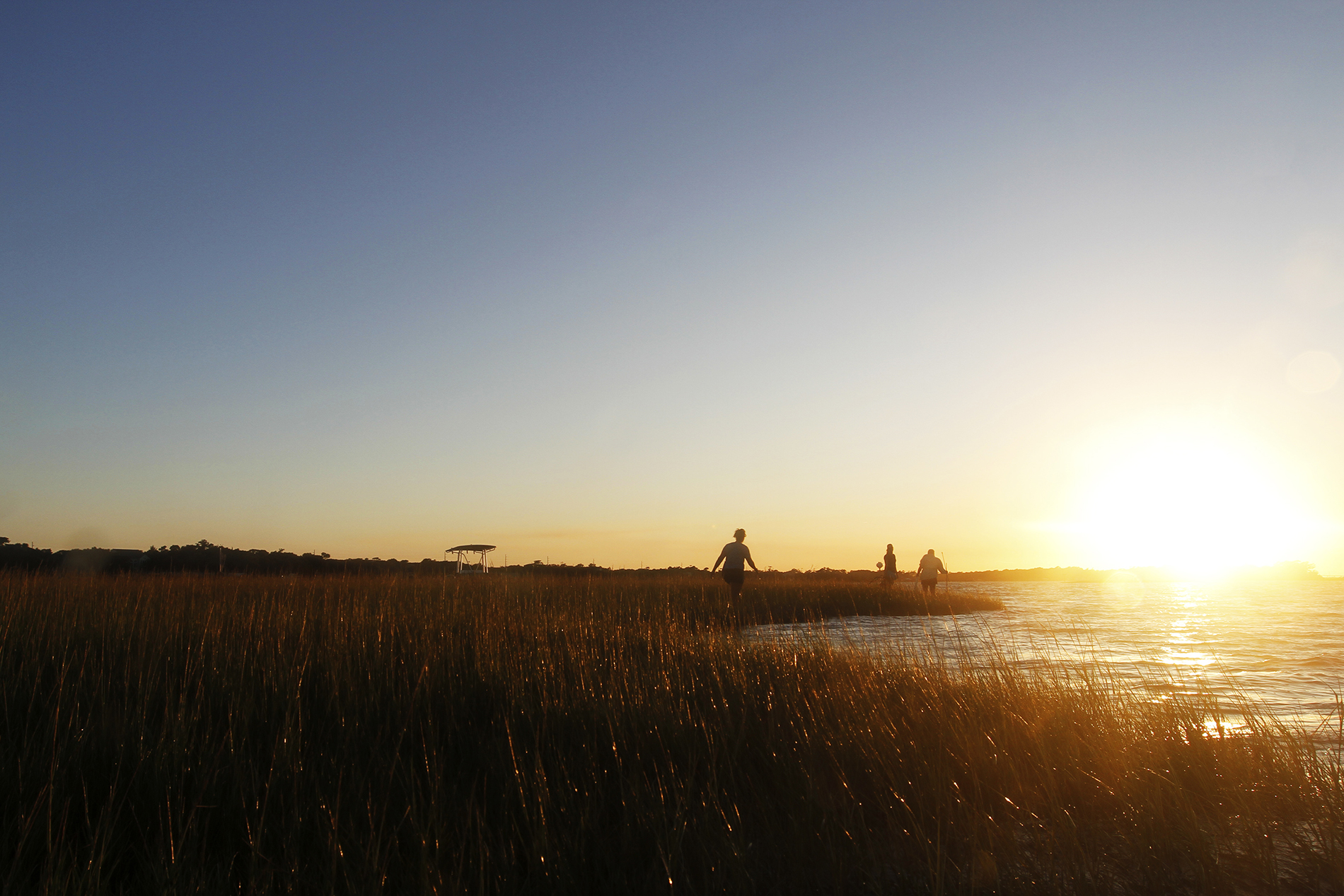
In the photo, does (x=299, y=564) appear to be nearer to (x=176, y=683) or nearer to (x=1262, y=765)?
(x=176, y=683)

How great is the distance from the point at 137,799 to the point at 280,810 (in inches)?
26.3

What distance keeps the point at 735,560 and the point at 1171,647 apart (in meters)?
7.87

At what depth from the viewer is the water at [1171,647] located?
6855 mm

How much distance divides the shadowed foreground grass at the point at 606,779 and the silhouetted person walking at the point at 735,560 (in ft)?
27.5

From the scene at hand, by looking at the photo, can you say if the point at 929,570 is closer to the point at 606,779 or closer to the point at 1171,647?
the point at 1171,647

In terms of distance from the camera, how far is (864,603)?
20.9 meters

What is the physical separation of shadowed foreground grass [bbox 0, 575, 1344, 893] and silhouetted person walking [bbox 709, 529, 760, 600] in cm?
839

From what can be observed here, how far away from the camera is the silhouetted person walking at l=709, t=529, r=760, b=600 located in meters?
14.7

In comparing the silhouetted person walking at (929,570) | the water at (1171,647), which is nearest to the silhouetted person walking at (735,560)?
the water at (1171,647)

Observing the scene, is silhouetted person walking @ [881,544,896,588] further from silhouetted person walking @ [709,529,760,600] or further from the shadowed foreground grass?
the shadowed foreground grass

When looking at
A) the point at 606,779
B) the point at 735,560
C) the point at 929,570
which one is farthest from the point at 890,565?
the point at 606,779

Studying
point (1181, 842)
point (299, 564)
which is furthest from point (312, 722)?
point (299, 564)

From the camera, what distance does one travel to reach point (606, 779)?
147 inches

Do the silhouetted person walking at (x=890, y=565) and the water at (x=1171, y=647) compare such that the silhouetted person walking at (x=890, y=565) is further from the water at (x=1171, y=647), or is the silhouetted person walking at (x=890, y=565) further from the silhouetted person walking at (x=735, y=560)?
the silhouetted person walking at (x=735, y=560)
